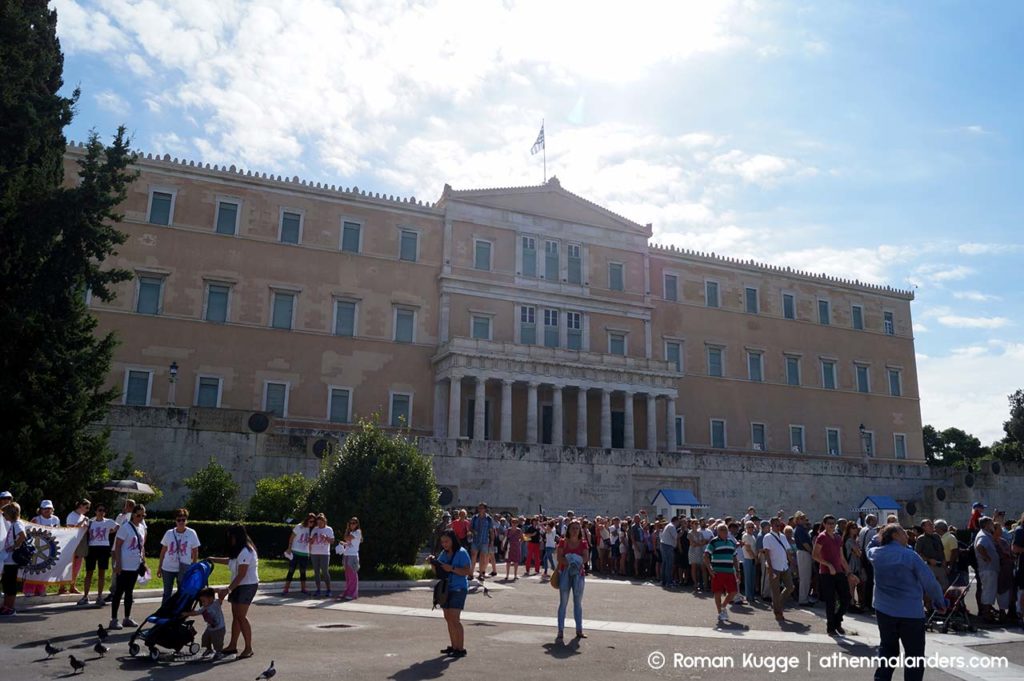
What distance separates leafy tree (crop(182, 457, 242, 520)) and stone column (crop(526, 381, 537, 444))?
1709 cm

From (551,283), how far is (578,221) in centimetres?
424

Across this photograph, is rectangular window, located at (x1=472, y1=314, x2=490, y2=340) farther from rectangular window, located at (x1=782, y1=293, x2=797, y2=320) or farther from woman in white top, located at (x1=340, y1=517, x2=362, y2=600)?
woman in white top, located at (x1=340, y1=517, x2=362, y2=600)

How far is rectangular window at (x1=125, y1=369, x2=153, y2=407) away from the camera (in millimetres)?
33500

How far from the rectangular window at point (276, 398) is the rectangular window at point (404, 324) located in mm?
6065

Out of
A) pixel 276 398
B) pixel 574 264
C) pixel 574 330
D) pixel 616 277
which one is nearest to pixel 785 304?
pixel 616 277

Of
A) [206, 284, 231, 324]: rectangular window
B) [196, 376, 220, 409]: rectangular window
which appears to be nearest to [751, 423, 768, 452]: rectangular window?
[196, 376, 220, 409]: rectangular window

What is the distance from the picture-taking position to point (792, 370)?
48719mm

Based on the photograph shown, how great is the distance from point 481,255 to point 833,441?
25.3 metres

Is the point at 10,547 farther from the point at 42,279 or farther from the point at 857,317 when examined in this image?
the point at 857,317

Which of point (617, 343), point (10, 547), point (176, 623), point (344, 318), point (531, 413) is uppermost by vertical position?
point (617, 343)

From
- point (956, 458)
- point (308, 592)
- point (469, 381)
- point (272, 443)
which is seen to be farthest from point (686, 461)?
point (956, 458)

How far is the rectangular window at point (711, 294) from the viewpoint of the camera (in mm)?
47344

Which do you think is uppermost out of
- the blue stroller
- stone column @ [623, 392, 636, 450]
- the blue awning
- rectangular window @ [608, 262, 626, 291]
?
rectangular window @ [608, 262, 626, 291]

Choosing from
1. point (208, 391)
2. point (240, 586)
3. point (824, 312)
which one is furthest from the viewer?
point (824, 312)
